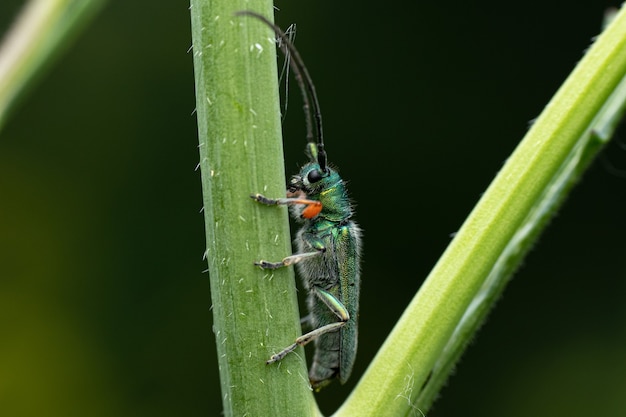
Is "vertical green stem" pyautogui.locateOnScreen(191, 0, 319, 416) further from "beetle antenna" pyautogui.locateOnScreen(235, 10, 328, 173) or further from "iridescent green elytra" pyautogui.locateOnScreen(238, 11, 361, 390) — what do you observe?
"iridescent green elytra" pyautogui.locateOnScreen(238, 11, 361, 390)

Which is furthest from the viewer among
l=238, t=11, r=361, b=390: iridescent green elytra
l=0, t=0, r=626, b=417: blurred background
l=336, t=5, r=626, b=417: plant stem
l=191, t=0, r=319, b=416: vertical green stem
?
l=0, t=0, r=626, b=417: blurred background

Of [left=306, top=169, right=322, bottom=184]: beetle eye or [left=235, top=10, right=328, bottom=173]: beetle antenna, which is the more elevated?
[left=235, top=10, right=328, bottom=173]: beetle antenna

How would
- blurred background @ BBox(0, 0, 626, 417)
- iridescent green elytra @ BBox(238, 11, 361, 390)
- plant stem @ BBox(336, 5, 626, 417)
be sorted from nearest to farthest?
plant stem @ BBox(336, 5, 626, 417) < iridescent green elytra @ BBox(238, 11, 361, 390) < blurred background @ BBox(0, 0, 626, 417)

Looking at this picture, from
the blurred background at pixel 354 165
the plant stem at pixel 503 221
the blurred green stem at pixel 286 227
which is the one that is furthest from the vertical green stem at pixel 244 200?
the blurred background at pixel 354 165

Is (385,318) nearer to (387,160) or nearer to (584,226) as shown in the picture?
(387,160)

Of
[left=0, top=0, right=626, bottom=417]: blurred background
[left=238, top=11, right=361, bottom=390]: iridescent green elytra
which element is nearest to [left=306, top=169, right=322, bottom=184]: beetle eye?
[left=238, top=11, right=361, bottom=390]: iridescent green elytra

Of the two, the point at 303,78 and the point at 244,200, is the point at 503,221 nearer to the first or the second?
the point at 244,200

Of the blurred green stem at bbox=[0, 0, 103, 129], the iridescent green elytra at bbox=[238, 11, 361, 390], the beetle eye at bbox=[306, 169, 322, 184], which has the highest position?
the blurred green stem at bbox=[0, 0, 103, 129]

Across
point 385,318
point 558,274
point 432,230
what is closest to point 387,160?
point 432,230
